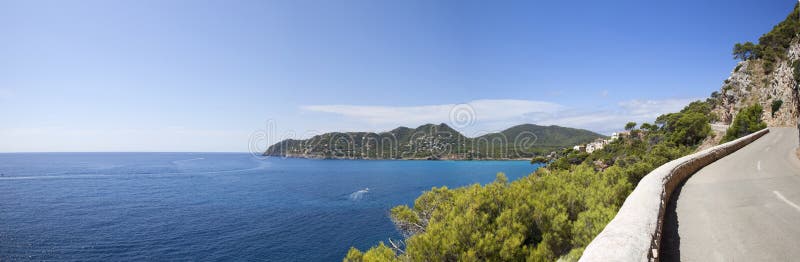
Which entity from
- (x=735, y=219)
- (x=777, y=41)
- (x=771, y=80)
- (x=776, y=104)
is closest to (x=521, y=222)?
(x=735, y=219)

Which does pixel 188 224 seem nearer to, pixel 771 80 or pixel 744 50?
pixel 771 80

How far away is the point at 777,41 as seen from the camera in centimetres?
5047

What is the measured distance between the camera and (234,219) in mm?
38500

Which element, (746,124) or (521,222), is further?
(746,124)

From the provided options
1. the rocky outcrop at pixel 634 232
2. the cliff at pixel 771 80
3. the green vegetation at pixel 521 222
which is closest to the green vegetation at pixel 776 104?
the cliff at pixel 771 80

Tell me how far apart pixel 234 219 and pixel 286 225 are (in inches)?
309

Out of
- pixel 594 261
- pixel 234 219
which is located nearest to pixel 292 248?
pixel 234 219

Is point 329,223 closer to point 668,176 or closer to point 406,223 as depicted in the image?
point 406,223

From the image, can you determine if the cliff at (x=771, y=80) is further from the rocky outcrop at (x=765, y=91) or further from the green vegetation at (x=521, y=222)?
the green vegetation at (x=521, y=222)

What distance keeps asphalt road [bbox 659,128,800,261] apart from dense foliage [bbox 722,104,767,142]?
33.8 m

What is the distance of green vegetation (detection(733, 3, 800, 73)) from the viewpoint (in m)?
46.4

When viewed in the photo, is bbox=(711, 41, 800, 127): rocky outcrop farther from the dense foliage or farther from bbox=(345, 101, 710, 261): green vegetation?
bbox=(345, 101, 710, 261): green vegetation

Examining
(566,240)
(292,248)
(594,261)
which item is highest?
(594,261)

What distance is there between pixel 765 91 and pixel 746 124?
12478 mm
